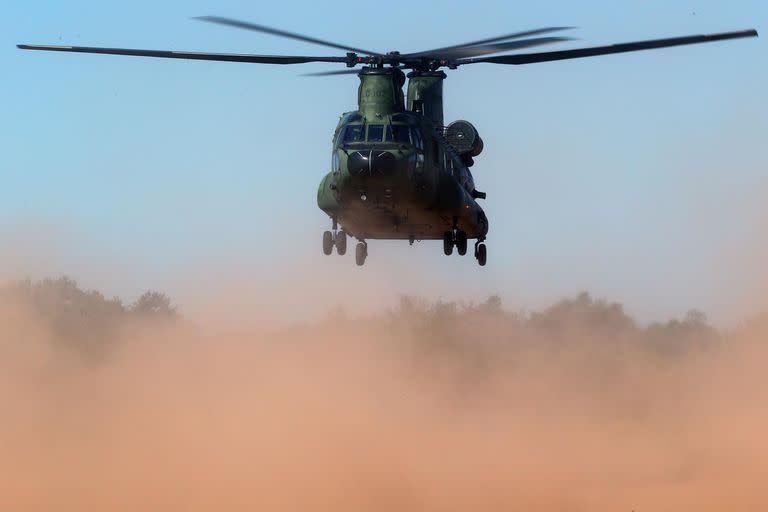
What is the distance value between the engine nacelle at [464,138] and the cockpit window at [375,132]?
549cm

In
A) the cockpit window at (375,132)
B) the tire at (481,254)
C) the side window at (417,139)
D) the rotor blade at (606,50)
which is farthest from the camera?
the tire at (481,254)

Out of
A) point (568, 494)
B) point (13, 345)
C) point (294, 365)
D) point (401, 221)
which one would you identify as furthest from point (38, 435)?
point (401, 221)

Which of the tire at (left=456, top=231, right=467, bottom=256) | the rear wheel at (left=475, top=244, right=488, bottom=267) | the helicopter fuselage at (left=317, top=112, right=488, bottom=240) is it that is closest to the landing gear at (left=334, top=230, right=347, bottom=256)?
the helicopter fuselage at (left=317, top=112, right=488, bottom=240)

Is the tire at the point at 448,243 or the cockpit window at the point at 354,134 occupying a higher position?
the cockpit window at the point at 354,134

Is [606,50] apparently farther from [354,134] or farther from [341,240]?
[341,240]

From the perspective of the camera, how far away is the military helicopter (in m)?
32.8

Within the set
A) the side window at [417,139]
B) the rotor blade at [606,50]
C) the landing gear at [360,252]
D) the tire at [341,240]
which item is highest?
the rotor blade at [606,50]

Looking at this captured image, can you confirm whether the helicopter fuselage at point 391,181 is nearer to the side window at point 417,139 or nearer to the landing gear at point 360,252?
the side window at point 417,139

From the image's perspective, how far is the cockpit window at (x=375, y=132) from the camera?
110 feet

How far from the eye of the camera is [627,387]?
225 ft

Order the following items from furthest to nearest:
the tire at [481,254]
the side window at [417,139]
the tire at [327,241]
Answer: the tire at [481,254]
the tire at [327,241]
the side window at [417,139]

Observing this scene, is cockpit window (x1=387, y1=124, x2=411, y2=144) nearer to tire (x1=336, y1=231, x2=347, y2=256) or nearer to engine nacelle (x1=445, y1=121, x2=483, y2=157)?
tire (x1=336, y1=231, x2=347, y2=256)

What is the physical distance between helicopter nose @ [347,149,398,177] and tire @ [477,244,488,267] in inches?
247

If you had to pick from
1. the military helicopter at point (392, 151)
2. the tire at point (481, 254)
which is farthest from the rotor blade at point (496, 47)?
the tire at point (481, 254)
